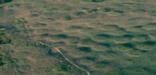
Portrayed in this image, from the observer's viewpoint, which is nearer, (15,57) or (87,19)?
(15,57)

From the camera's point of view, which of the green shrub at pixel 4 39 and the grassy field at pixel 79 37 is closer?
the grassy field at pixel 79 37

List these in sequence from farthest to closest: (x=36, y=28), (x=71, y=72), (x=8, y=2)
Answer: (x=8, y=2)
(x=36, y=28)
(x=71, y=72)

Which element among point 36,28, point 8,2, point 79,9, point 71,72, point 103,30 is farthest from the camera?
point 8,2

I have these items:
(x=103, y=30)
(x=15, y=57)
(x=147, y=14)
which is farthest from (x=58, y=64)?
(x=147, y=14)

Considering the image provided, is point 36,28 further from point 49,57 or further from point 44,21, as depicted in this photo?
point 49,57

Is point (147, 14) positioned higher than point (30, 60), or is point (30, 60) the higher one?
point (147, 14)

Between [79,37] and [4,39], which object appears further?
[4,39]

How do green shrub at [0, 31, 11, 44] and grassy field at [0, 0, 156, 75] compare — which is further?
green shrub at [0, 31, 11, 44]
